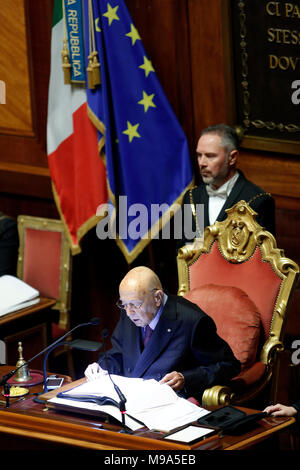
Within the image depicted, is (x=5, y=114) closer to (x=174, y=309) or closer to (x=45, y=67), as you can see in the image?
(x=45, y=67)

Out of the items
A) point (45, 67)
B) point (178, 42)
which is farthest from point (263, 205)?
point (45, 67)

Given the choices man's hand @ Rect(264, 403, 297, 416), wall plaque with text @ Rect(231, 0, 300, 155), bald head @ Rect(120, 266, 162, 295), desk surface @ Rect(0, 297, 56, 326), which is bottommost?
desk surface @ Rect(0, 297, 56, 326)

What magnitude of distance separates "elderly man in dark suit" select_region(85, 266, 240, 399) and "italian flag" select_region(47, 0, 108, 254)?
6.28 feet

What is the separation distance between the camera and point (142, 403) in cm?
363

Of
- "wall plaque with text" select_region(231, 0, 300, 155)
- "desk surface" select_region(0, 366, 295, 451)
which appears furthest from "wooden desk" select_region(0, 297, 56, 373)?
"desk surface" select_region(0, 366, 295, 451)

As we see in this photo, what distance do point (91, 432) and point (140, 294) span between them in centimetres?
73

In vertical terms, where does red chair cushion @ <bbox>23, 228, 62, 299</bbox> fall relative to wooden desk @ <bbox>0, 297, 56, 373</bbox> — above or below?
above

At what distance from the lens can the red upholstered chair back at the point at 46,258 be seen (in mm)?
6168

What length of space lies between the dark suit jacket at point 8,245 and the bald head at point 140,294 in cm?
238

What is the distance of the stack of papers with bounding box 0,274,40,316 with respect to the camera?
5699mm

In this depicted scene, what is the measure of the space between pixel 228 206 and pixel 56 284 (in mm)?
1641

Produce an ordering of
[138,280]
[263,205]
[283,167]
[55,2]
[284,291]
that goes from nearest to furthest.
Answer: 1. [138,280]
2. [284,291]
3. [263,205]
4. [283,167]
5. [55,2]

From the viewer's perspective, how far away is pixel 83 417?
3654 mm

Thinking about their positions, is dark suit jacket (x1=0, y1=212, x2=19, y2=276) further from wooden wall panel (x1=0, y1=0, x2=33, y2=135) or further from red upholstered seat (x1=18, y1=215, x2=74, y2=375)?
wooden wall panel (x1=0, y1=0, x2=33, y2=135)
